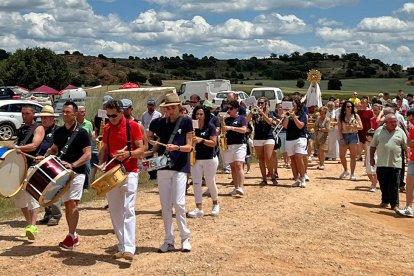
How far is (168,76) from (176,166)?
88904 millimetres

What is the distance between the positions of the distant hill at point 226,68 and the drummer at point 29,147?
7142 centimetres

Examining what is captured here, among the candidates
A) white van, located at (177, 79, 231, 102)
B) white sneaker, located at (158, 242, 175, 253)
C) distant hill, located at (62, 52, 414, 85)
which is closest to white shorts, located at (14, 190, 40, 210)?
white sneaker, located at (158, 242, 175, 253)

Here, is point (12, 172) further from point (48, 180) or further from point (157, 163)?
point (157, 163)

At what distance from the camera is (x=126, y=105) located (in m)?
9.24

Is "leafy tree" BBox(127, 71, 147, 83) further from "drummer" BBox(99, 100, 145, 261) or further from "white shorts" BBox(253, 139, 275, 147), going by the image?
"drummer" BBox(99, 100, 145, 261)

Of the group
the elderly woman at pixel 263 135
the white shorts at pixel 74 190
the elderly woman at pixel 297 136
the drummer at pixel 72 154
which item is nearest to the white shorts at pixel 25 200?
the drummer at pixel 72 154

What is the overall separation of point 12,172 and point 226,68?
3933 inches

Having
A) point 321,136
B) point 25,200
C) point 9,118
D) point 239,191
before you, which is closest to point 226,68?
point 9,118

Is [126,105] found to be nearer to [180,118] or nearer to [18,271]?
[180,118]

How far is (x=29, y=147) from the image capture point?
335 inches

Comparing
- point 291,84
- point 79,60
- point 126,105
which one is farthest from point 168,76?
point 126,105

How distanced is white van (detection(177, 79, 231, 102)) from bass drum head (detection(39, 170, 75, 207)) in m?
28.0

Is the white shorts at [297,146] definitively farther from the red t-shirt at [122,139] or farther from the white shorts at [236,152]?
the red t-shirt at [122,139]

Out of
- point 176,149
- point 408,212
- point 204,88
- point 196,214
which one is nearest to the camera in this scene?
point 176,149
